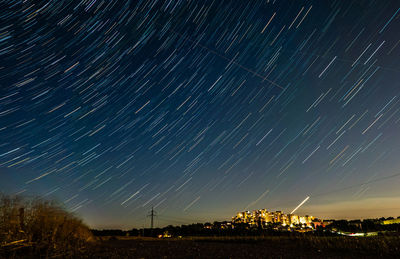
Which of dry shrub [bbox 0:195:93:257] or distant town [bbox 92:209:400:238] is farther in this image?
distant town [bbox 92:209:400:238]

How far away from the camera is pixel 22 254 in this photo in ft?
23.1

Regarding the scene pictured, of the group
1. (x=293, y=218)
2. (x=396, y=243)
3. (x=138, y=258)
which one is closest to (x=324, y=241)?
(x=396, y=243)

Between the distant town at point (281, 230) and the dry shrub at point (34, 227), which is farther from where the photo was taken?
the distant town at point (281, 230)

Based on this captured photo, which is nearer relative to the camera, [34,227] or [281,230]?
[34,227]

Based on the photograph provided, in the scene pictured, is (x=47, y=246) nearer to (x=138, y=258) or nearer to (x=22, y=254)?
(x=22, y=254)

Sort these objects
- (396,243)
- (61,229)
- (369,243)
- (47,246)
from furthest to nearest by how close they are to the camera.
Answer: (369,243), (396,243), (61,229), (47,246)

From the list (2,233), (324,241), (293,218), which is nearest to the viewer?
(2,233)

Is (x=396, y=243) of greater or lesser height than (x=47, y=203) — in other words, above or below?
below

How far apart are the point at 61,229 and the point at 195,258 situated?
606cm

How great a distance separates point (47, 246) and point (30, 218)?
3.88ft

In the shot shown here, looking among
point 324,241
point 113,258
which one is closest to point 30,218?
point 113,258

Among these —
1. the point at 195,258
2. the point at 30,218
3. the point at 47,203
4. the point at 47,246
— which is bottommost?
the point at 195,258

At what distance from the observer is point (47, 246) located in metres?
8.21

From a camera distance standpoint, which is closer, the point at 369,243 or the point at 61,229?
the point at 61,229
